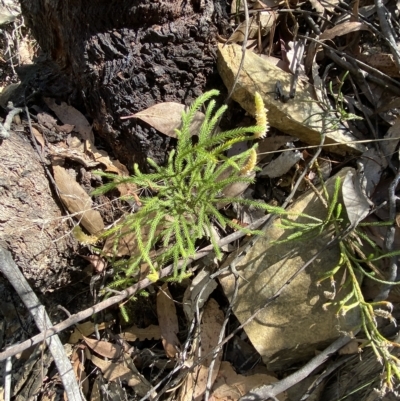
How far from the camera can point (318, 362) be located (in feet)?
6.30

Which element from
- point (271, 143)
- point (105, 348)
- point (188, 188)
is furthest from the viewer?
point (105, 348)

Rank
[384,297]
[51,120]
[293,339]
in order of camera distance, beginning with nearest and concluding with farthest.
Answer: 1. [384,297]
2. [293,339]
3. [51,120]

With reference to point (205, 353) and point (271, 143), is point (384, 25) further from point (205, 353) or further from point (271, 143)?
point (205, 353)

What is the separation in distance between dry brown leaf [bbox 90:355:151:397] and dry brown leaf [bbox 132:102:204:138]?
1264mm

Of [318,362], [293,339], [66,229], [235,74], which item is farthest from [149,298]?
[235,74]

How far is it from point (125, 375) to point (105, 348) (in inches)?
7.2

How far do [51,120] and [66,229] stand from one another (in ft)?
2.02

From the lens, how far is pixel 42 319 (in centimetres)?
198

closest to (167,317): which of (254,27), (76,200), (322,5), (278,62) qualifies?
(76,200)

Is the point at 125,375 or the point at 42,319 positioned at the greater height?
the point at 42,319

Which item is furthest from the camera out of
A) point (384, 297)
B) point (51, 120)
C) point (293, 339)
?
point (51, 120)

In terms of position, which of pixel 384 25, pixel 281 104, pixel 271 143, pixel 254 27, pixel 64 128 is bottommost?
pixel 271 143

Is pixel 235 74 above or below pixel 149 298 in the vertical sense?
above

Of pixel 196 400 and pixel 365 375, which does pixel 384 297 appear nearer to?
pixel 365 375
